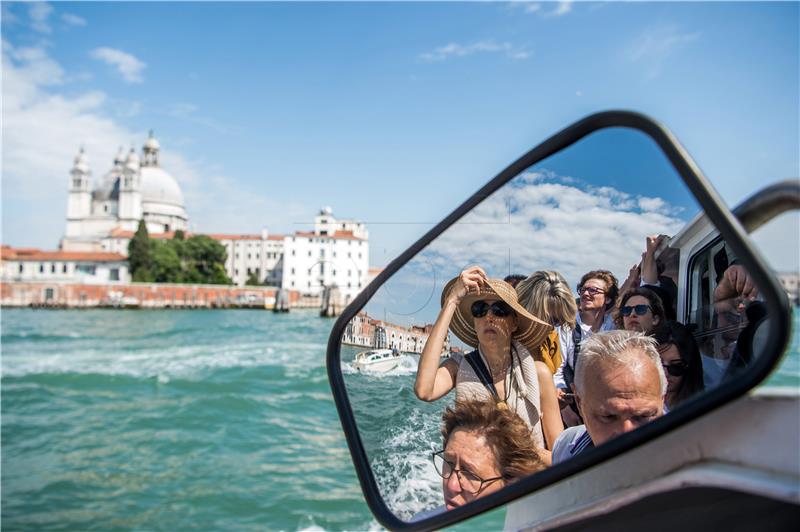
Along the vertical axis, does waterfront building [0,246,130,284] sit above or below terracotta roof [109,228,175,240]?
below

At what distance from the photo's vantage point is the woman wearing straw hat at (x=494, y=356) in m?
0.95

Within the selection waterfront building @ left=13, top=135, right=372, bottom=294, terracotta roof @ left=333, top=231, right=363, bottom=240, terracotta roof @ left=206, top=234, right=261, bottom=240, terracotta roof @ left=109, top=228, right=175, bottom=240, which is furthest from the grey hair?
terracotta roof @ left=109, top=228, right=175, bottom=240

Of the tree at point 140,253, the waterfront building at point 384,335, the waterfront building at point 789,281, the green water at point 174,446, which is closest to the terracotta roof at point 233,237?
the tree at point 140,253

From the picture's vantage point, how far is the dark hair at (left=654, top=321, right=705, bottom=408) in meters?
0.75

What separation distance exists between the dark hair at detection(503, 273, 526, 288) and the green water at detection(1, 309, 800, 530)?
0.74ft

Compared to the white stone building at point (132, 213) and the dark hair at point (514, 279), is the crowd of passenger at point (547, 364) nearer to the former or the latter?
the dark hair at point (514, 279)

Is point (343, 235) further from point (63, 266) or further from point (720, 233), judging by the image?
point (63, 266)

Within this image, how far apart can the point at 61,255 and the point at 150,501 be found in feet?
246

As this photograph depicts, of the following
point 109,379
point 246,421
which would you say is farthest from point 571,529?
point 109,379

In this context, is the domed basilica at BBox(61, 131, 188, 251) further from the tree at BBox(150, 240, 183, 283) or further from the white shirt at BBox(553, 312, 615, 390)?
the white shirt at BBox(553, 312, 615, 390)

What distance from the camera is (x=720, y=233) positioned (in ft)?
2.46

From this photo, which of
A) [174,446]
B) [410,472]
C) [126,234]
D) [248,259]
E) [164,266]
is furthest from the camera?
[126,234]

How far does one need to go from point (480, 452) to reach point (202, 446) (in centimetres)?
1091

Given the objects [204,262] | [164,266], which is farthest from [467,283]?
[204,262]
